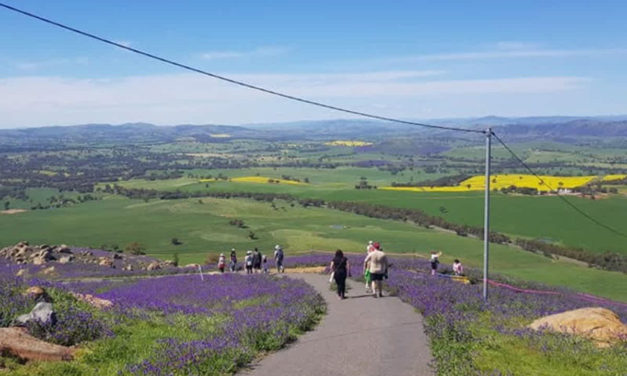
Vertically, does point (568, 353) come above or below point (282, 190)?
above

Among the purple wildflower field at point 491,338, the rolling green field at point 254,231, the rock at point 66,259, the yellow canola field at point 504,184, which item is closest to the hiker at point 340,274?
the purple wildflower field at point 491,338

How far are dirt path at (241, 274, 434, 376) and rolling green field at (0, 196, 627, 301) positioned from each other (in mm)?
29997

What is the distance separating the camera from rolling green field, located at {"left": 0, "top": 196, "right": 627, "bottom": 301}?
5284 centimetres

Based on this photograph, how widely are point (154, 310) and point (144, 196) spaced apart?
413 ft

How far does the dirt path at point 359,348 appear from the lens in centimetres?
1064

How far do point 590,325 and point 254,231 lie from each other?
236ft

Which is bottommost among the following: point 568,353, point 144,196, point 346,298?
point 144,196

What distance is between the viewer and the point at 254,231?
84.3 metres

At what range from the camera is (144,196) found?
13725 cm

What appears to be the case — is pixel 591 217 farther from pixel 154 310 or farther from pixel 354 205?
pixel 154 310

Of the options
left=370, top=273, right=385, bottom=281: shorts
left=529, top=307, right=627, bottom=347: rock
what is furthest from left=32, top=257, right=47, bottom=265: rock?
left=529, top=307, right=627, bottom=347: rock

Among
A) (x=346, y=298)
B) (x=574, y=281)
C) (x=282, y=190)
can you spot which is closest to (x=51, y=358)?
(x=346, y=298)

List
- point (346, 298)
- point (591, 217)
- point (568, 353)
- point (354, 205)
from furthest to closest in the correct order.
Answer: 1. point (354, 205)
2. point (591, 217)
3. point (346, 298)
4. point (568, 353)

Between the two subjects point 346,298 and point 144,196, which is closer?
point 346,298
